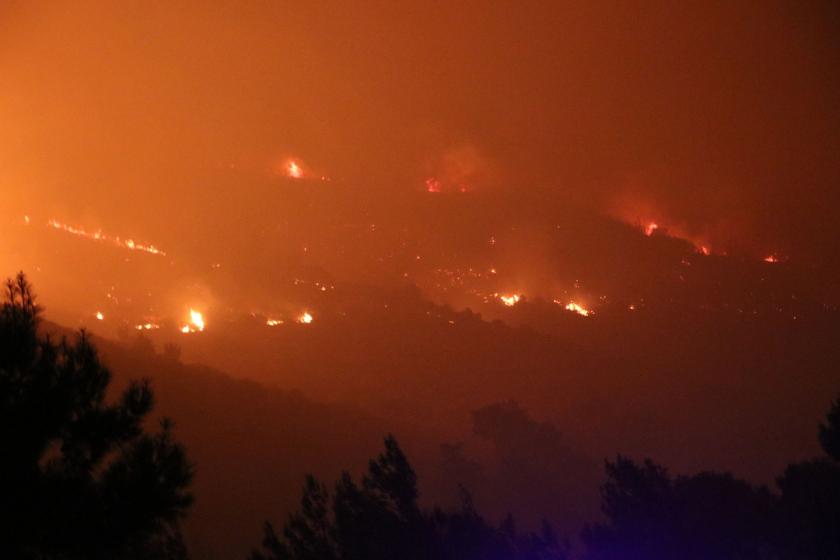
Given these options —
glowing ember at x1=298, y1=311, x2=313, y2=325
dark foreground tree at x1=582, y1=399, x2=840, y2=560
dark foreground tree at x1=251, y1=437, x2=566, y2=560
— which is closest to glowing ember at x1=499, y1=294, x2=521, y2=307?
glowing ember at x1=298, y1=311, x2=313, y2=325

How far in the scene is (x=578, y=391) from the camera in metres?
63.2

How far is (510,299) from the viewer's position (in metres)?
79.7

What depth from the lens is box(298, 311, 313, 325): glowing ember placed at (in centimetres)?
6988

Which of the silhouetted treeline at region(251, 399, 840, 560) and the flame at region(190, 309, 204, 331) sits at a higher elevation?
the flame at region(190, 309, 204, 331)

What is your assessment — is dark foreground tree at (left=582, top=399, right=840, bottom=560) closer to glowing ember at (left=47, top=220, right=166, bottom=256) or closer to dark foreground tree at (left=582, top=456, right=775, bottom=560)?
dark foreground tree at (left=582, top=456, right=775, bottom=560)

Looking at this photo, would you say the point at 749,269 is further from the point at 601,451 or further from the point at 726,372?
the point at 601,451

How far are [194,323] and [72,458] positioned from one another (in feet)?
212

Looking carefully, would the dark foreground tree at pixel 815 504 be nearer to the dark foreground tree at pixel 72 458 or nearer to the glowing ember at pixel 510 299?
the dark foreground tree at pixel 72 458

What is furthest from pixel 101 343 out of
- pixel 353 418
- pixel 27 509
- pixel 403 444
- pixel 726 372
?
pixel 726 372

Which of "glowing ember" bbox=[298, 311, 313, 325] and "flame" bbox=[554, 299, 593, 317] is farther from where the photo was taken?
"flame" bbox=[554, 299, 593, 317]

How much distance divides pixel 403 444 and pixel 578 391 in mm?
21677

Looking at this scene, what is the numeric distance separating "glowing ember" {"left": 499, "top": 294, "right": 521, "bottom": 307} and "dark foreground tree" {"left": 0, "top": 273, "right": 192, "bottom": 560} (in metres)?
72.5

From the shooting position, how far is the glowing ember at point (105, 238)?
2835 inches

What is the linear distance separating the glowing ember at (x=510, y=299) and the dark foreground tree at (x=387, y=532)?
58752mm
